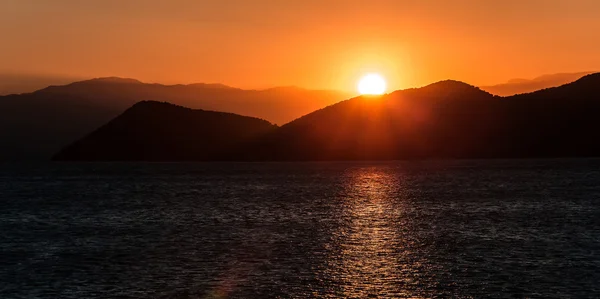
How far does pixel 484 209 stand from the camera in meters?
98.4

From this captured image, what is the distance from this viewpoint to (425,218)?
88.6 meters

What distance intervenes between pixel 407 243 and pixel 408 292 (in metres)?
21.9

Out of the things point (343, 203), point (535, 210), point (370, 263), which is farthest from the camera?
point (343, 203)

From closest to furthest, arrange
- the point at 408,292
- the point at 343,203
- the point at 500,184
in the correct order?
the point at 408,292 < the point at 343,203 < the point at 500,184

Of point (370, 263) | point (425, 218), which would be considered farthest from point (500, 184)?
point (370, 263)

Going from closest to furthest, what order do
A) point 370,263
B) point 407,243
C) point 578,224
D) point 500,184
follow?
point 370,263 → point 407,243 → point 578,224 → point 500,184

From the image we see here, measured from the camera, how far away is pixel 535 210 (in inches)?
3767

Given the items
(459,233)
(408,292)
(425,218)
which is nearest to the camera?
Result: (408,292)

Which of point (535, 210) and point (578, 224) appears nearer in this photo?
point (578, 224)

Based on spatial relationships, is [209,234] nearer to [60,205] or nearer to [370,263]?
[370,263]

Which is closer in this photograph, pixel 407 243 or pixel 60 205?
pixel 407 243

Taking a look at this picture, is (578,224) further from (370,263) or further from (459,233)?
(370,263)

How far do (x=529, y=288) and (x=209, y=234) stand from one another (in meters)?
36.9

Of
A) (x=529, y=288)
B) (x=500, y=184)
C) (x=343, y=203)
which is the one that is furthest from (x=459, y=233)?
(x=500, y=184)
